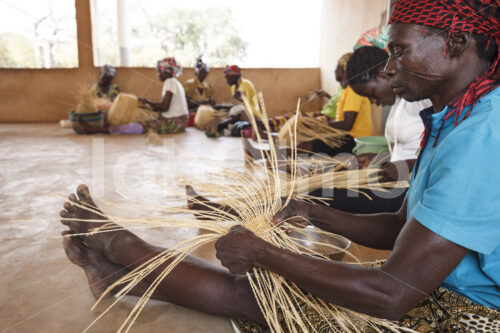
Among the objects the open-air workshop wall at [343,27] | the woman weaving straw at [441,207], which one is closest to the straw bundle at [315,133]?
the open-air workshop wall at [343,27]

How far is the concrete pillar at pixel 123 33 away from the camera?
8023 millimetres

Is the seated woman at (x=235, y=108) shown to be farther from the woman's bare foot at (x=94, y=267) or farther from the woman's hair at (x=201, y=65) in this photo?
the woman's bare foot at (x=94, y=267)

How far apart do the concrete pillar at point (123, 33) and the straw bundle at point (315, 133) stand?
5.82m

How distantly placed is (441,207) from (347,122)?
2.35 m

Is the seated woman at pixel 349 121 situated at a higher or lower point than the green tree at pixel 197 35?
lower

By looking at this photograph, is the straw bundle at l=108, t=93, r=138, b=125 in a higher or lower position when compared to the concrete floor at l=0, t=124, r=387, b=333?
higher

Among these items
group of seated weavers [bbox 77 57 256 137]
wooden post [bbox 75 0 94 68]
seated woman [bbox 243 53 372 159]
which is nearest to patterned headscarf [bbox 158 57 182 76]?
group of seated weavers [bbox 77 57 256 137]

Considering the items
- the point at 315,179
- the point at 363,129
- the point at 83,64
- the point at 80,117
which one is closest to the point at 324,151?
the point at 363,129

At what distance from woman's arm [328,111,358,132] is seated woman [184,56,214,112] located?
3629 millimetres

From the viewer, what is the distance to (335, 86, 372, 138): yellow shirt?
292 cm

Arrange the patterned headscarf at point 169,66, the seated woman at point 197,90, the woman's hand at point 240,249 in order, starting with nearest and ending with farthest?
the woman's hand at point 240,249 < the patterned headscarf at point 169,66 < the seated woman at point 197,90

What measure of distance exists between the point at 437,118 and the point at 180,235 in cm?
139

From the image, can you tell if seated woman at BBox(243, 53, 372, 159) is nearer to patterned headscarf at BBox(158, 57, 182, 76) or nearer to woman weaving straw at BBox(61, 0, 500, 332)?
woman weaving straw at BBox(61, 0, 500, 332)

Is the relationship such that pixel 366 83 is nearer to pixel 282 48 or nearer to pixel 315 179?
pixel 315 179
